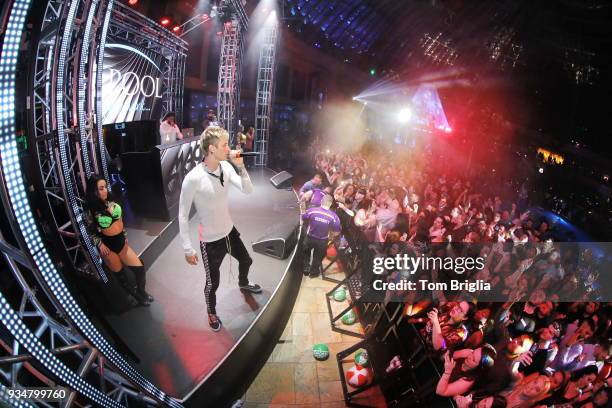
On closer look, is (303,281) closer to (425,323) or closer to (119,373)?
(425,323)

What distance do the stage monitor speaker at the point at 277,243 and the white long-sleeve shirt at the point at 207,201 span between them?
1.53 meters

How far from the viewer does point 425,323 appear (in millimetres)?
3299

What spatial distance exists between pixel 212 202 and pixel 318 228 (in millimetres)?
2469

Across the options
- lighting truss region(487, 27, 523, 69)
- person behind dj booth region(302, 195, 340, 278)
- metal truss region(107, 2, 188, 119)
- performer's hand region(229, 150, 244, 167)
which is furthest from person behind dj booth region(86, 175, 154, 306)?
lighting truss region(487, 27, 523, 69)

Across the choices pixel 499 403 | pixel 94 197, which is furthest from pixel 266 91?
pixel 499 403

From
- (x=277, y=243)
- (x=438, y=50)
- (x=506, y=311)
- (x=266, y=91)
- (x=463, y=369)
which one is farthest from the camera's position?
(x=438, y=50)

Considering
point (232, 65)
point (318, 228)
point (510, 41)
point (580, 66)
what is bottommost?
point (318, 228)

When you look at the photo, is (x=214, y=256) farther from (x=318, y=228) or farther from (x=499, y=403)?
(x=499, y=403)

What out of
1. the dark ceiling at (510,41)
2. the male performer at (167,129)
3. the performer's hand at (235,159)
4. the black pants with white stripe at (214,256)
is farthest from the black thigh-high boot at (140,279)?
the dark ceiling at (510,41)

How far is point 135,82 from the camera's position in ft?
24.5

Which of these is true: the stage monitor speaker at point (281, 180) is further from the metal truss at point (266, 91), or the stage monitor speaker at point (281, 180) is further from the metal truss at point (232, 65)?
the metal truss at point (232, 65)

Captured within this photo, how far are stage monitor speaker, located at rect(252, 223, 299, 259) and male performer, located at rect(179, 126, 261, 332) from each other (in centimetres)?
134

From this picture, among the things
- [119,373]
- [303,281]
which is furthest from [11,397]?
[303,281]

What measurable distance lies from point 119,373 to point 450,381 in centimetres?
234
